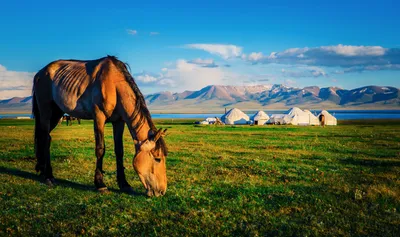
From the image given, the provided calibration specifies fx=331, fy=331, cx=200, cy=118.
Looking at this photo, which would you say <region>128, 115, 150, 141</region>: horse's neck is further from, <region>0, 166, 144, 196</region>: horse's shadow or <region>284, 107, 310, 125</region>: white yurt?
<region>284, 107, 310, 125</region>: white yurt

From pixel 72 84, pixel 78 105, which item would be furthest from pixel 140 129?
pixel 72 84

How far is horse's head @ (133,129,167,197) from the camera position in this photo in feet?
25.1

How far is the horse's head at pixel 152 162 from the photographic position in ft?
25.1

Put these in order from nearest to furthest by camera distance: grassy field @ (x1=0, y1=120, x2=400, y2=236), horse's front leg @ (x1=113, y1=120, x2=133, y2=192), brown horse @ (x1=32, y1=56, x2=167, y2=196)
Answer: grassy field @ (x1=0, y1=120, x2=400, y2=236)
brown horse @ (x1=32, y1=56, x2=167, y2=196)
horse's front leg @ (x1=113, y1=120, x2=133, y2=192)

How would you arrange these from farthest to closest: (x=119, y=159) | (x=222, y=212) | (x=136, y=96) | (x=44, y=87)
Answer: (x=44, y=87) → (x=119, y=159) → (x=136, y=96) → (x=222, y=212)

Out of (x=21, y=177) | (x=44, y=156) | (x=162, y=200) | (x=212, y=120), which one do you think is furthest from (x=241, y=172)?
(x=212, y=120)

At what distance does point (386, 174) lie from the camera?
11695 mm

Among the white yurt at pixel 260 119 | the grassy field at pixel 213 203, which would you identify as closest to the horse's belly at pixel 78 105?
the grassy field at pixel 213 203

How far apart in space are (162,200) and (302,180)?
4.97m

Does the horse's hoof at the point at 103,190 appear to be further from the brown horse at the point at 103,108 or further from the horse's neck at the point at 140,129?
the horse's neck at the point at 140,129

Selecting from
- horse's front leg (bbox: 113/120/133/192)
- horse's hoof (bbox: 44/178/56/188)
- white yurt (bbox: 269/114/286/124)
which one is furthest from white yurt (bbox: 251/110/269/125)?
horse's front leg (bbox: 113/120/133/192)

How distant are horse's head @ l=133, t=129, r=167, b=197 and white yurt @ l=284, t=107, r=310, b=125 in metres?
69.7

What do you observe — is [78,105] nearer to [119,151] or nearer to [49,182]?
[119,151]

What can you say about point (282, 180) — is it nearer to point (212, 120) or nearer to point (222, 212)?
point (222, 212)
